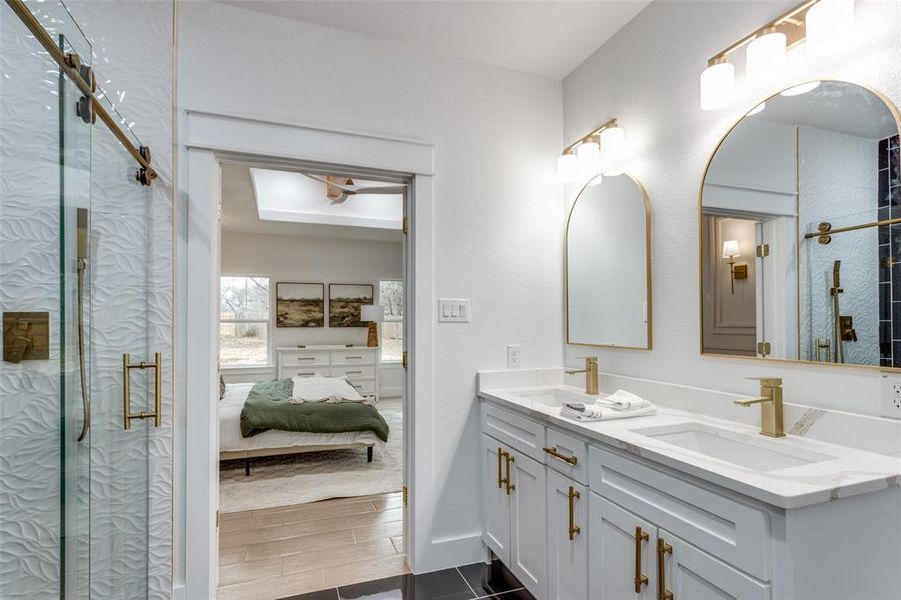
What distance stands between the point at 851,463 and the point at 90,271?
2183mm

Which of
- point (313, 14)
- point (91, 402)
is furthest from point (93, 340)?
point (313, 14)

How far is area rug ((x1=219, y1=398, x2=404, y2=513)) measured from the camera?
3314 millimetres

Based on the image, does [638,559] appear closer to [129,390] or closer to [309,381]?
[129,390]

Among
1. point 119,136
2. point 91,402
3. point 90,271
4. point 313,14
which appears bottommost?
point 91,402

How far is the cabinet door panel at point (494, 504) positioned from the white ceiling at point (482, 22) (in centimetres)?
201

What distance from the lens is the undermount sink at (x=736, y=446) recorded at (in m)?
1.36

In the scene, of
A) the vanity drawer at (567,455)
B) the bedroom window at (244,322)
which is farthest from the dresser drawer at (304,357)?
the vanity drawer at (567,455)

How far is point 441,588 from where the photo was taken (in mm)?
2207

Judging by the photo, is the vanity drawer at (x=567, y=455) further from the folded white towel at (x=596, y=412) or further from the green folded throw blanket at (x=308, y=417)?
the green folded throw blanket at (x=308, y=417)

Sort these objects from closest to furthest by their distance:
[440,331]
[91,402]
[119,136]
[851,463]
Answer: [851,463] < [91,402] < [119,136] < [440,331]

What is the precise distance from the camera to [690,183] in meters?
1.91

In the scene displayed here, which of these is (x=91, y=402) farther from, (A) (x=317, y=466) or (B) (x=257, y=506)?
(A) (x=317, y=466)

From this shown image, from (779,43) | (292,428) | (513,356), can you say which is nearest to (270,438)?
(292,428)

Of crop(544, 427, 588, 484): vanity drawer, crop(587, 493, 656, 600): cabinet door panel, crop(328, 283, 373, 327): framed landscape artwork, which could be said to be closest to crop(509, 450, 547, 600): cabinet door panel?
crop(544, 427, 588, 484): vanity drawer
